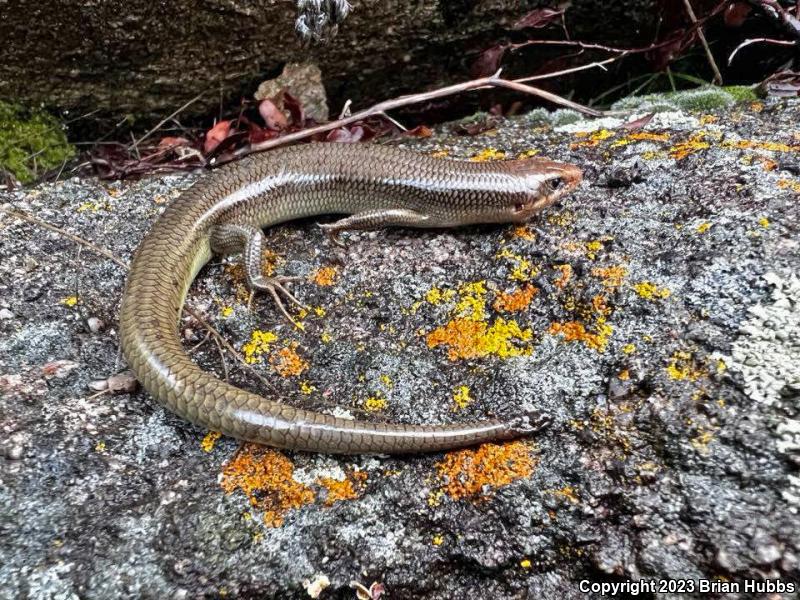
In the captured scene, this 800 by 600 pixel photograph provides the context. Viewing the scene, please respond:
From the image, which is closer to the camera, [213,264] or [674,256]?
Answer: [674,256]

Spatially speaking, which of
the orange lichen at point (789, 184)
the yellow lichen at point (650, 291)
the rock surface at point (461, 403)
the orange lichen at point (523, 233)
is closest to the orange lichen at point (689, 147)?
the rock surface at point (461, 403)

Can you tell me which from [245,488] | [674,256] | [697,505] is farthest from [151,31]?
[697,505]

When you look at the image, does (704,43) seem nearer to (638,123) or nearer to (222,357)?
(638,123)

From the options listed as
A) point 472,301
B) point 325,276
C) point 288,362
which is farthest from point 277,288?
point 472,301

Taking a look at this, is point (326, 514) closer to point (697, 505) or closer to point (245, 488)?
point (245, 488)

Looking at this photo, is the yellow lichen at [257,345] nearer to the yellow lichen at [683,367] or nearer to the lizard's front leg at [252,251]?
the lizard's front leg at [252,251]

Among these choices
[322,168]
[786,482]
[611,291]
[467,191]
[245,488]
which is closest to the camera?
[786,482]

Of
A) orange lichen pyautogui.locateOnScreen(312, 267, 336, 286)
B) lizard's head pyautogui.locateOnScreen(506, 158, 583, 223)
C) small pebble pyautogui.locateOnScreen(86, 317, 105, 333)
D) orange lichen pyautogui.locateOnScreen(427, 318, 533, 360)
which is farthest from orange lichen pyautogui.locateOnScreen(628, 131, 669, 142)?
small pebble pyautogui.locateOnScreen(86, 317, 105, 333)
